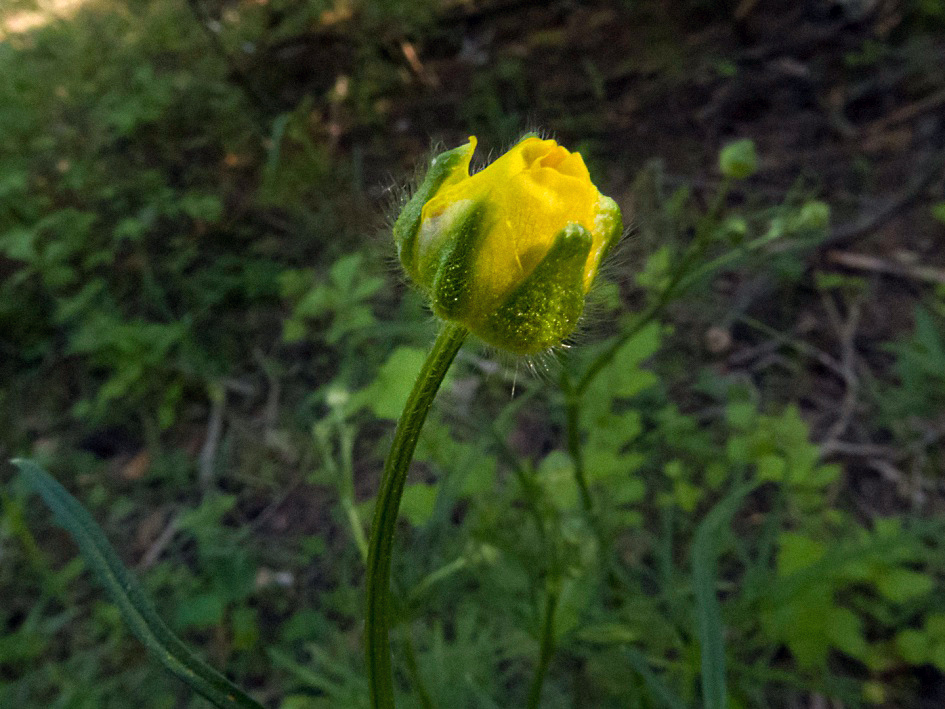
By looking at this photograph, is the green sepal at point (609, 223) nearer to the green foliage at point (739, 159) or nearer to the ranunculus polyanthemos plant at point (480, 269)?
the ranunculus polyanthemos plant at point (480, 269)

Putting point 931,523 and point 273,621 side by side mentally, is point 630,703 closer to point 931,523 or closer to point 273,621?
point 931,523

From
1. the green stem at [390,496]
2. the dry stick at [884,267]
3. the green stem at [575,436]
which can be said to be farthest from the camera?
the dry stick at [884,267]

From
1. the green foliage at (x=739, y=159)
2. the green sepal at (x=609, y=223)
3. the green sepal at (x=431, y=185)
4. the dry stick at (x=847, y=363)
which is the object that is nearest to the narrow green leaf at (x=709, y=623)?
the green sepal at (x=609, y=223)

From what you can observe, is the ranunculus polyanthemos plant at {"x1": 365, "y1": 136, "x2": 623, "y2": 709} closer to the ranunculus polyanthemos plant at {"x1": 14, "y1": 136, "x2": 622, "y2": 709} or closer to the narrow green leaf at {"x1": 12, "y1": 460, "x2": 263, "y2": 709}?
the ranunculus polyanthemos plant at {"x1": 14, "y1": 136, "x2": 622, "y2": 709}

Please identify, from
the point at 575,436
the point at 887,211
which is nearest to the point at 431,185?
the point at 575,436

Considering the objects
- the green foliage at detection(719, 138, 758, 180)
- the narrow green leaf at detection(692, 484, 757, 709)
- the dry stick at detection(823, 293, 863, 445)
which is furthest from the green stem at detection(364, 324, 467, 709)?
the dry stick at detection(823, 293, 863, 445)

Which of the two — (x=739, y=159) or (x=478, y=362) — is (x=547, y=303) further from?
(x=478, y=362)
